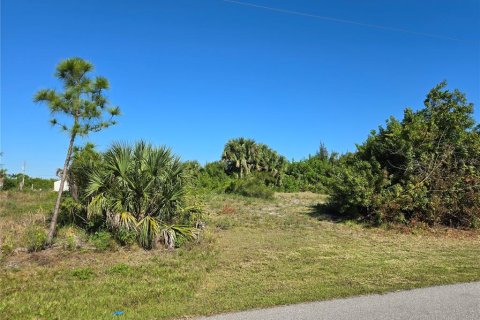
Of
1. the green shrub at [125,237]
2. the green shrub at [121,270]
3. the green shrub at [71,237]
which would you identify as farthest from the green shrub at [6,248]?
the green shrub at [121,270]

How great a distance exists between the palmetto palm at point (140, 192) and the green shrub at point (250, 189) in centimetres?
1352

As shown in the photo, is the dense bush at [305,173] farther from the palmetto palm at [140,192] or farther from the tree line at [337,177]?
the palmetto palm at [140,192]

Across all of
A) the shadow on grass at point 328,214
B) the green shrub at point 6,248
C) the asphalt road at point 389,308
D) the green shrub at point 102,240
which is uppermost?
the shadow on grass at point 328,214

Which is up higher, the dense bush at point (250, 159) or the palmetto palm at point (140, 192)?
the dense bush at point (250, 159)

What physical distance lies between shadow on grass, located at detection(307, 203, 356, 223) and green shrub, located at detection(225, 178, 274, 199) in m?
6.84

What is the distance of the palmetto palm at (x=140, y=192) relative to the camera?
931cm

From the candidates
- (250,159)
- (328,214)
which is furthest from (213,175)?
(328,214)

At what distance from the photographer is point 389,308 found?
5.07 metres

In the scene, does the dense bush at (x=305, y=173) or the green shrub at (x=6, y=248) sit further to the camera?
the dense bush at (x=305, y=173)

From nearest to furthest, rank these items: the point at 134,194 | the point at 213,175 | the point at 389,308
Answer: the point at 389,308, the point at 134,194, the point at 213,175

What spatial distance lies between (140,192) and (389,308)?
6549 millimetres

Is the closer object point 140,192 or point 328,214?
point 140,192

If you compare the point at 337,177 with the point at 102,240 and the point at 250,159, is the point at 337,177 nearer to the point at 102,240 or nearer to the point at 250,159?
the point at 102,240

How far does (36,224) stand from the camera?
34.8ft
